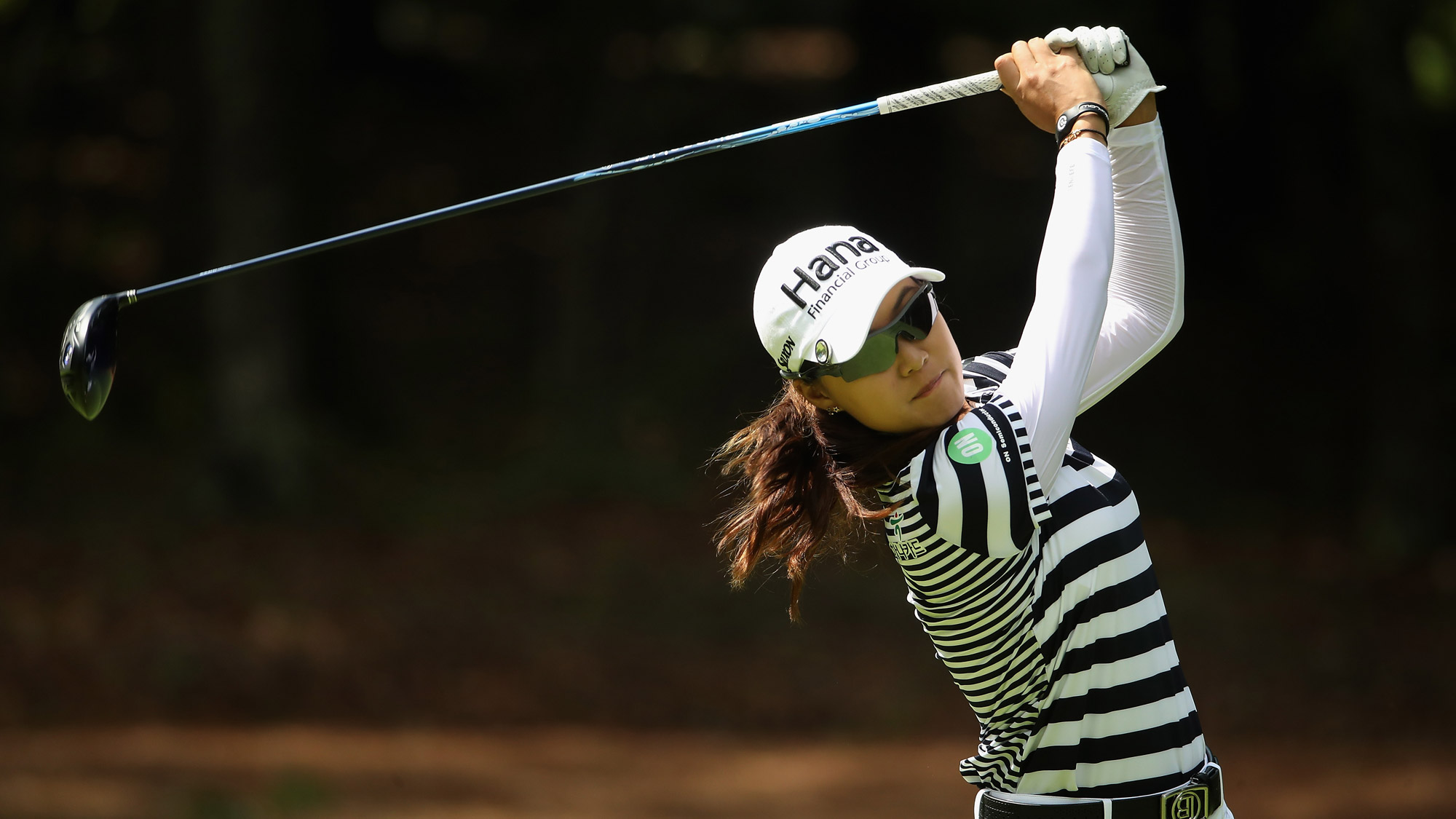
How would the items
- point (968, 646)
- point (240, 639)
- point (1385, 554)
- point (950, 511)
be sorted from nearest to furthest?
point (950, 511)
point (968, 646)
point (240, 639)
point (1385, 554)

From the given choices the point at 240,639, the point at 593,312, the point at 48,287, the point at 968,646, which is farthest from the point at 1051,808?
the point at 48,287

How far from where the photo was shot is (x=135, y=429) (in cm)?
1056

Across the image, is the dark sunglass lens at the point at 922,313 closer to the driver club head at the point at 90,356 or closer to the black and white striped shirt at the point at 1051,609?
the black and white striped shirt at the point at 1051,609

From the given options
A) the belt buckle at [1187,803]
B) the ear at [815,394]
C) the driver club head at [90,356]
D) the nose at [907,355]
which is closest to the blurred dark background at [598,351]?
the driver club head at [90,356]

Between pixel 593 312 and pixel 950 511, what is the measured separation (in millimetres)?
8914

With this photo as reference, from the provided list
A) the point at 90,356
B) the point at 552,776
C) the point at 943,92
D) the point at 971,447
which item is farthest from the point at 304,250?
the point at 552,776

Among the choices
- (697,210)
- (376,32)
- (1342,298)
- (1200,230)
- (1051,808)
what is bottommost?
(1051,808)

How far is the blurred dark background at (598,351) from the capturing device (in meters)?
7.59

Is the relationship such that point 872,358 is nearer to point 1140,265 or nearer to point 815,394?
point 815,394

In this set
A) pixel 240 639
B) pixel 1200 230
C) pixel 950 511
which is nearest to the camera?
pixel 950 511

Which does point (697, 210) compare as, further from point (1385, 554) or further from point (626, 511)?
point (1385, 554)

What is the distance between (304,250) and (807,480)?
3.60ft

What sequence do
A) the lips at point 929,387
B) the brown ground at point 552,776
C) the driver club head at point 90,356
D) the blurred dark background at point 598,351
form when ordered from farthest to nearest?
the blurred dark background at point 598,351, the brown ground at point 552,776, the driver club head at point 90,356, the lips at point 929,387

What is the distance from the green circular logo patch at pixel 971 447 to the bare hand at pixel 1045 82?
1.56ft
